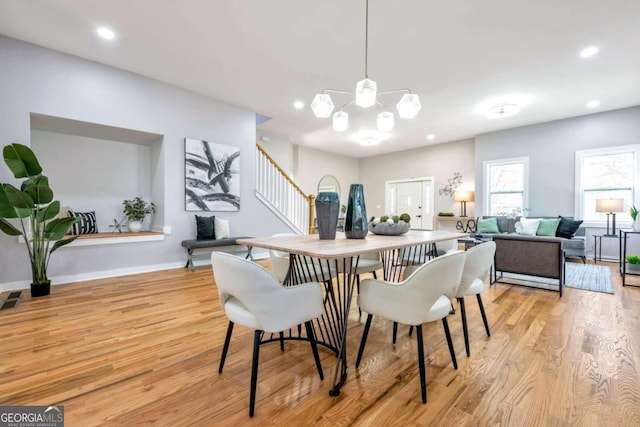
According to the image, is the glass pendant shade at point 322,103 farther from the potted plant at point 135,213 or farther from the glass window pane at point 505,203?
the glass window pane at point 505,203

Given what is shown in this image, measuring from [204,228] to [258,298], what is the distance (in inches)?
152

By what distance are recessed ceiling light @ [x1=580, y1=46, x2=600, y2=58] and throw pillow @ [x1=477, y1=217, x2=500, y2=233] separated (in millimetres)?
3433

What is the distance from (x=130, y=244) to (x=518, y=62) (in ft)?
20.1

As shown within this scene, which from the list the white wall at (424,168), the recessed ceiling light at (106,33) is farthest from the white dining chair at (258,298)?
the white wall at (424,168)

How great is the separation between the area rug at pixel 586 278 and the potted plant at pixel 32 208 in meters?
6.08

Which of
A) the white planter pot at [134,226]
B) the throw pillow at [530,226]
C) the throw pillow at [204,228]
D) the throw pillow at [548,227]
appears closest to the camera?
the white planter pot at [134,226]

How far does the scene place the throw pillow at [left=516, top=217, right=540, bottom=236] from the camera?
593 centimetres

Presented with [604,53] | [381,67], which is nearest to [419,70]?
[381,67]

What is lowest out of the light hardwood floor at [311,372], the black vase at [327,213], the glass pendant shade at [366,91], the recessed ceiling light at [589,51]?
the light hardwood floor at [311,372]

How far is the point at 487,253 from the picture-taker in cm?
203

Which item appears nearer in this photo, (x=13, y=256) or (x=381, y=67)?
(x=13, y=256)

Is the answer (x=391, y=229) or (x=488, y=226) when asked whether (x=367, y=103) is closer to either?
(x=391, y=229)

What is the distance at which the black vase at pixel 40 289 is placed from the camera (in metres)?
3.26

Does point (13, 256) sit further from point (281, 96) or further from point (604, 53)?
point (604, 53)
